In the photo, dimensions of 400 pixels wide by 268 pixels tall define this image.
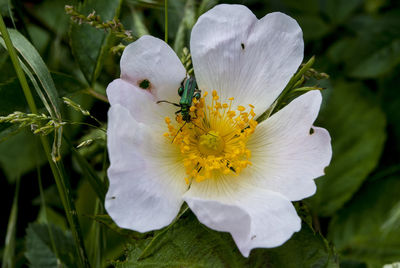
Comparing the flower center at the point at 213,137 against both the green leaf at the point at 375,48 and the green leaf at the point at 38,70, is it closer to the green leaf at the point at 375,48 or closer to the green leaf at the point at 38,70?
the green leaf at the point at 38,70

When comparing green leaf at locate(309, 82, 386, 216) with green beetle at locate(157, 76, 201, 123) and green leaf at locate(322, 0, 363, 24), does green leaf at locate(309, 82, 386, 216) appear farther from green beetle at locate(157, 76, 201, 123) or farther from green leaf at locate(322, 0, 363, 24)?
green beetle at locate(157, 76, 201, 123)

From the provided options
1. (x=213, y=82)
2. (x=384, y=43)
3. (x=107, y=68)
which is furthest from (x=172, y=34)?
(x=384, y=43)

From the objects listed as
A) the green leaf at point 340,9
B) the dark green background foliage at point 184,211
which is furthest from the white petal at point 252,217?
the green leaf at point 340,9

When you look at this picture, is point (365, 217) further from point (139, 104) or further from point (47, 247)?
point (47, 247)

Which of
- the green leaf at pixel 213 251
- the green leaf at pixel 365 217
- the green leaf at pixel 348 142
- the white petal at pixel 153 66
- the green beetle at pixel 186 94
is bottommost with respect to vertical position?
the green leaf at pixel 365 217

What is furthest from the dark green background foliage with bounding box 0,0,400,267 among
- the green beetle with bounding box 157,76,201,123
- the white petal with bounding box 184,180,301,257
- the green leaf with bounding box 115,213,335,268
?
the green beetle with bounding box 157,76,201,123
